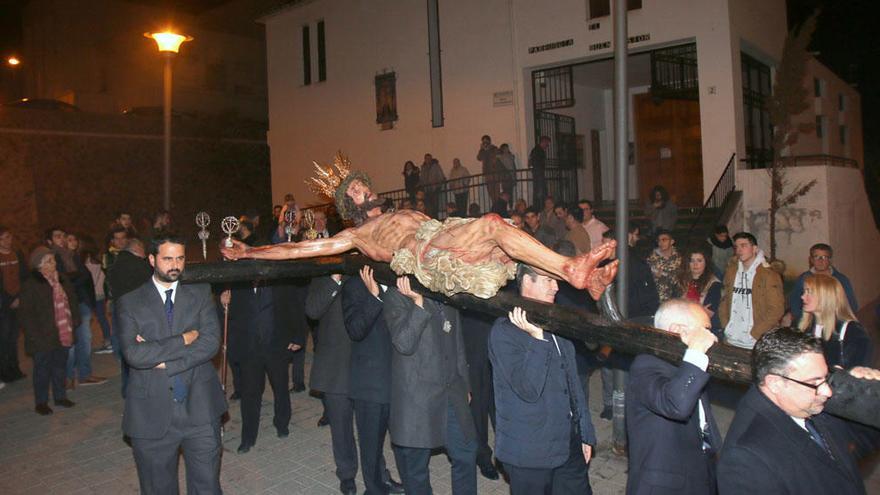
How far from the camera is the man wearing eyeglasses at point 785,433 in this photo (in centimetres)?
260

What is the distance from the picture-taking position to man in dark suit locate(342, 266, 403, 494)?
195 inches

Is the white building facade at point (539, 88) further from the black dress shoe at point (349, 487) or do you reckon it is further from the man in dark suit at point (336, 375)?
the black dress shoe at point (349, 487)

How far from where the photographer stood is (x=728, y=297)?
7352 mm

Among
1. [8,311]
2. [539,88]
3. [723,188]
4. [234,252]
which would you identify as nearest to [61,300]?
[8,311]

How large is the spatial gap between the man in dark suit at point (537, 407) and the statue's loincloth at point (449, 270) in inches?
7.5

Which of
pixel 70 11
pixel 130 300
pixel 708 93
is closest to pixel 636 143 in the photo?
pixel 708 93

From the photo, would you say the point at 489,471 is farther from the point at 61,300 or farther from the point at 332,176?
the point at 61,300

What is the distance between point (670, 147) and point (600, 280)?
1631cm

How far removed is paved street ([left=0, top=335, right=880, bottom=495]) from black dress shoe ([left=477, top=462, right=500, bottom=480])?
76 mm

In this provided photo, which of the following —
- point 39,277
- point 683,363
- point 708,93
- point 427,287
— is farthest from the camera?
point 708,93

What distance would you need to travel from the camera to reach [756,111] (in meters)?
16.5

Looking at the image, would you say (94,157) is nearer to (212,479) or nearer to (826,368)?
(212,479)

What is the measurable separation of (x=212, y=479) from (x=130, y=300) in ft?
4.31

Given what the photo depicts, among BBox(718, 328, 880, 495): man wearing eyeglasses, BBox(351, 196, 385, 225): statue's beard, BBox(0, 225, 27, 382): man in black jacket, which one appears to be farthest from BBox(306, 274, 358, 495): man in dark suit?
BBox(0, 225, 27, 382): man in black jacket
